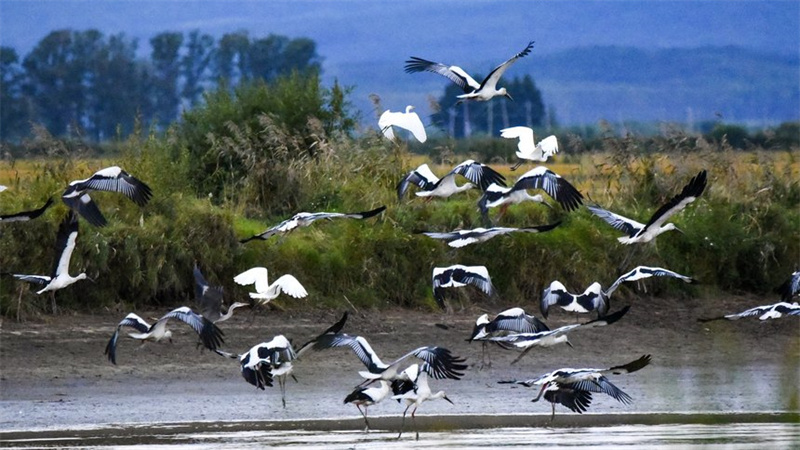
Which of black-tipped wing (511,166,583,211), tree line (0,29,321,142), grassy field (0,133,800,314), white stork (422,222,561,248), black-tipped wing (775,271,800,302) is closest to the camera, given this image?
black-tipped wing (511,166,583,211)

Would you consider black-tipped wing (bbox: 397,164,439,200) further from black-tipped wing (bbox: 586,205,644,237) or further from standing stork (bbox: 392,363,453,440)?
standing stork (bbox: 392,363,453,440)

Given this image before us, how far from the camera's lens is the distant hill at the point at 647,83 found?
525ft

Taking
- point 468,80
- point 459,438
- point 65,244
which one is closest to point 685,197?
point 459,438

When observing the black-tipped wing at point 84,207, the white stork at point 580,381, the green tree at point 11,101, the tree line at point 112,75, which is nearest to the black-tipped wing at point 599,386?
the white stork at point 580,381

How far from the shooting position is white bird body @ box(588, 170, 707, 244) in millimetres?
13945

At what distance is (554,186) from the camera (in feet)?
48.3

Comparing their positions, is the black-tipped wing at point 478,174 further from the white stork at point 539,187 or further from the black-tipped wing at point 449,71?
the black-tipped wing at point 449,71

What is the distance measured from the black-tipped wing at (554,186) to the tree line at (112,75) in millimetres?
60260

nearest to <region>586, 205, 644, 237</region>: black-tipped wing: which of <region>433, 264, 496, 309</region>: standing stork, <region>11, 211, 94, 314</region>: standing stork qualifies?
<region>433, 264, 496, 309</region>: standing stork

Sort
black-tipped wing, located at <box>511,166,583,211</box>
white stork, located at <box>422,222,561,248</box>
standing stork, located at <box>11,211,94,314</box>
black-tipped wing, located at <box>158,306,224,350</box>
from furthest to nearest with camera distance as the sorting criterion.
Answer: white stork, located at <box>422,222,561,248</box> → black-tipped wing, located at <box>511,166,583,211</box> → standing stork, located at <box>11,211,94,314</box> → black-tipped wing, located at <box>158,306,224,350</box>

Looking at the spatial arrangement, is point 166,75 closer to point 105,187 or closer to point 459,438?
point 105,187

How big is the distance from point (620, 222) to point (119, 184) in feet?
16.6

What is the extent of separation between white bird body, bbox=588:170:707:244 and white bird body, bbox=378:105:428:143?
76.0 inches

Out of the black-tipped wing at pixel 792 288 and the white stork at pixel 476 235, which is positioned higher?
the white stork at pixel 476 235
